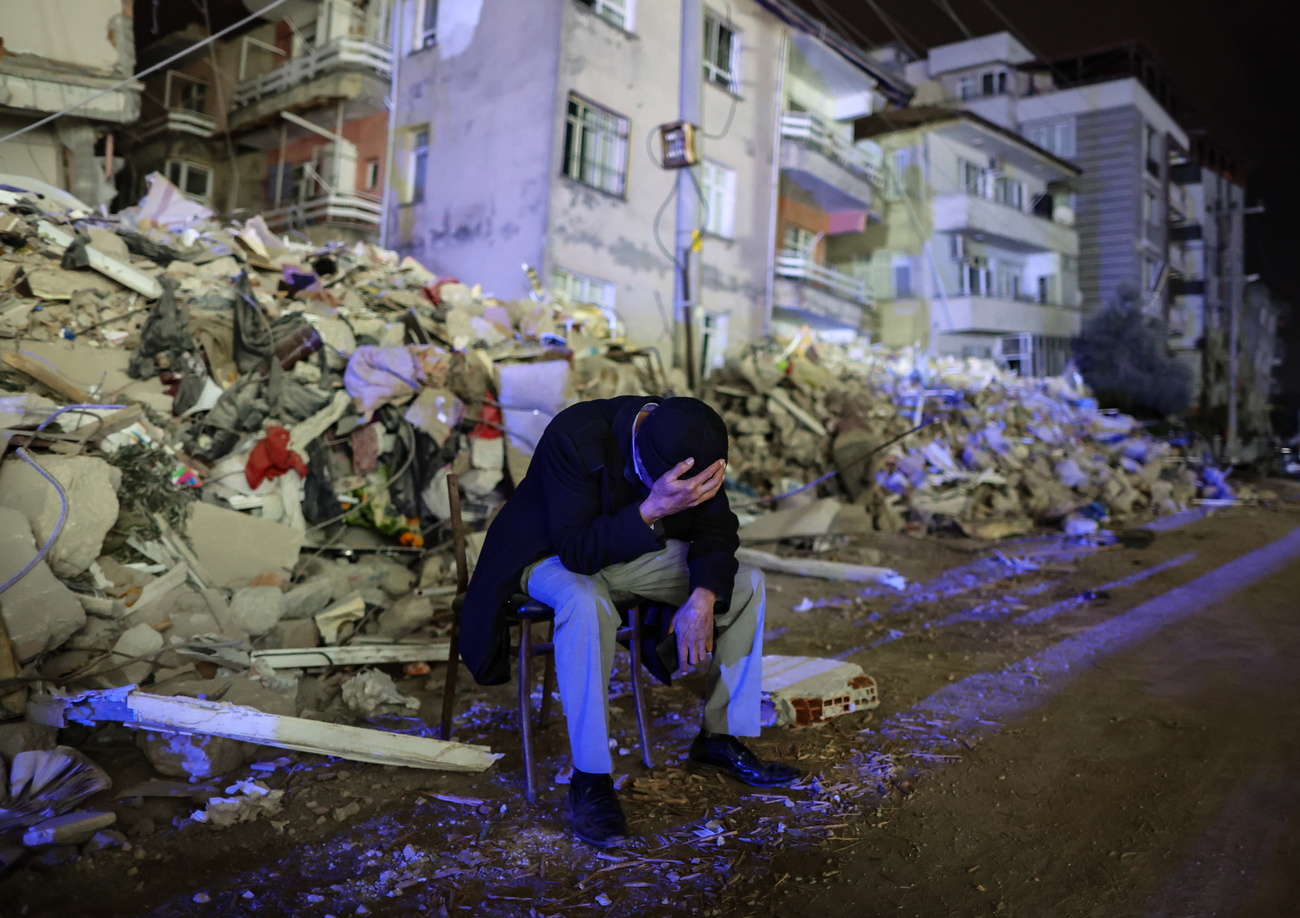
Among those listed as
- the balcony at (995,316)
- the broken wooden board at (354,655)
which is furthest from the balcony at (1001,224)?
the broken wooden board at (354,655)

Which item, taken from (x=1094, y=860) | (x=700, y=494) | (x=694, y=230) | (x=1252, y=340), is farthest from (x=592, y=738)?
(x=1252, y=340)

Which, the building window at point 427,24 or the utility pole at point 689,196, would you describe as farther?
the building window at point 427,24

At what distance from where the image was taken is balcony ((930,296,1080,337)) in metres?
25.3

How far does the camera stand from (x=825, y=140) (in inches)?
796

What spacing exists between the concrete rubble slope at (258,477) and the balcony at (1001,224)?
17.7 meters

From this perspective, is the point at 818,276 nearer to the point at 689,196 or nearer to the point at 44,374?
the point at 689,196

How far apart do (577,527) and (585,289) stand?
11.4 m

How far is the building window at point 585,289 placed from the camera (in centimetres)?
1285

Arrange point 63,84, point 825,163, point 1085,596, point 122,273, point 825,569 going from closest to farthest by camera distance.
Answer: point 122,273, point 1085,596, point 825,569, point 63,84, point 825,163

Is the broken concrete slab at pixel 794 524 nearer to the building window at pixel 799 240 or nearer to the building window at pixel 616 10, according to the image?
the building window at pixel 616 10

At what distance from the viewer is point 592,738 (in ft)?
8.61

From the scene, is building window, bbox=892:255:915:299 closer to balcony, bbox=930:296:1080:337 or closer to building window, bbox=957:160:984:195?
balcony, bbox=930:296:1080:337

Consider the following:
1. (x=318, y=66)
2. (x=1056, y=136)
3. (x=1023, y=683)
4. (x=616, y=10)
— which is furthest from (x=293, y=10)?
(x=1056, y=136)

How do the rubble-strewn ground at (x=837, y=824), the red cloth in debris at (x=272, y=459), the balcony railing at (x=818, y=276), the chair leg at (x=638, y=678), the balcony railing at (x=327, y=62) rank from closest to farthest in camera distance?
the rubble-strewn ground at (x=837, y=824) < the chair leg at (x=638, y=678) < the red cloth in debris at (x=272, y=459) < the balcony railing at (x=327, y=62) < the balcony railing at (x=818, y=276)
